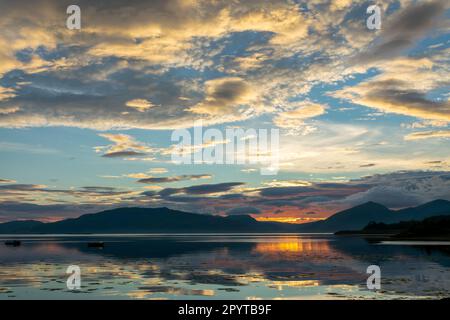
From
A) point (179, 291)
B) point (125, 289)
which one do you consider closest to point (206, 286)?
point (179, 291)

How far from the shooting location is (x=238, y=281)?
2082 inches

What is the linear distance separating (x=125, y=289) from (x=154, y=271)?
18.7 metres

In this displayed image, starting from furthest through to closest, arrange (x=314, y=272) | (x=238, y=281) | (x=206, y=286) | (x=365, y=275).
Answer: (x=314, y=272)
(x=365, y=275)
(x=238, y=281)
(x=206, y=286)

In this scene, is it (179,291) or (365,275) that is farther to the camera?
(365,275)

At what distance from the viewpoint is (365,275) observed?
5653 cm
